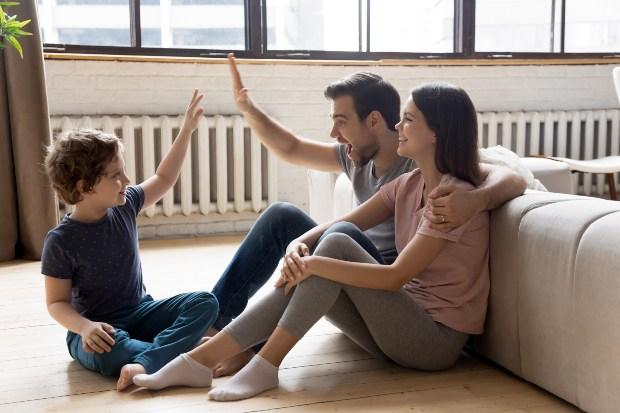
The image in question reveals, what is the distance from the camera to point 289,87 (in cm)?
450

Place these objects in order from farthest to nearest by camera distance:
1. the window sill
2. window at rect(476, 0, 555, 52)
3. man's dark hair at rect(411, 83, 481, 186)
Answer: window at rect(476, 0, 555, 52) → the window sill → man's dark hair at rect(411, 83, 481, 186)

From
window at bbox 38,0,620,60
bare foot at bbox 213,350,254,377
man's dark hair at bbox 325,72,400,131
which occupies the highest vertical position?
window at bbox 38,0,620,60

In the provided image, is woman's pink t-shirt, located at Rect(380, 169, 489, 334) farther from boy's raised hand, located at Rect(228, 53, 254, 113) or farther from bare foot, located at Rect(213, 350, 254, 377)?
boy's raised hand, located at Rect(228, 53, 254, 113)

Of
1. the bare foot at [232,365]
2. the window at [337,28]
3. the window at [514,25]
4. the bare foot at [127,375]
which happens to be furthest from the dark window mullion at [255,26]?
the bare foot at [127,375]

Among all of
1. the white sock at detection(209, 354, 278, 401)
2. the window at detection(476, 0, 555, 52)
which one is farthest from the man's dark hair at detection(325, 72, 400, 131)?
the window at detection(476, 0, 555, 52)

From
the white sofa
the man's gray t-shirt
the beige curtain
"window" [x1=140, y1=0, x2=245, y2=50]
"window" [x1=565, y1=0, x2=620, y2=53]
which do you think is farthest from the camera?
"window" [x1=565, y1=0, x2=620, y2=53]

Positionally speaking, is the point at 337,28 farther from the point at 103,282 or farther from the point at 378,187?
the point at 103,282

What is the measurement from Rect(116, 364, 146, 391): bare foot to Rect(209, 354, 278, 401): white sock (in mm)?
A: 209

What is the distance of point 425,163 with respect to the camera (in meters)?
2.00

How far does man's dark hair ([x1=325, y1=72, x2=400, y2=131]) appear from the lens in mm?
2285

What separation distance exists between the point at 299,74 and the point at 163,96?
763mm

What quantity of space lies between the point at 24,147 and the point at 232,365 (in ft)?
6.76

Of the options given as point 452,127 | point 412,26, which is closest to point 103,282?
point 452,127

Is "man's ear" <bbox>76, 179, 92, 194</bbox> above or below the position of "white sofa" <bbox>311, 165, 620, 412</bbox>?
above
